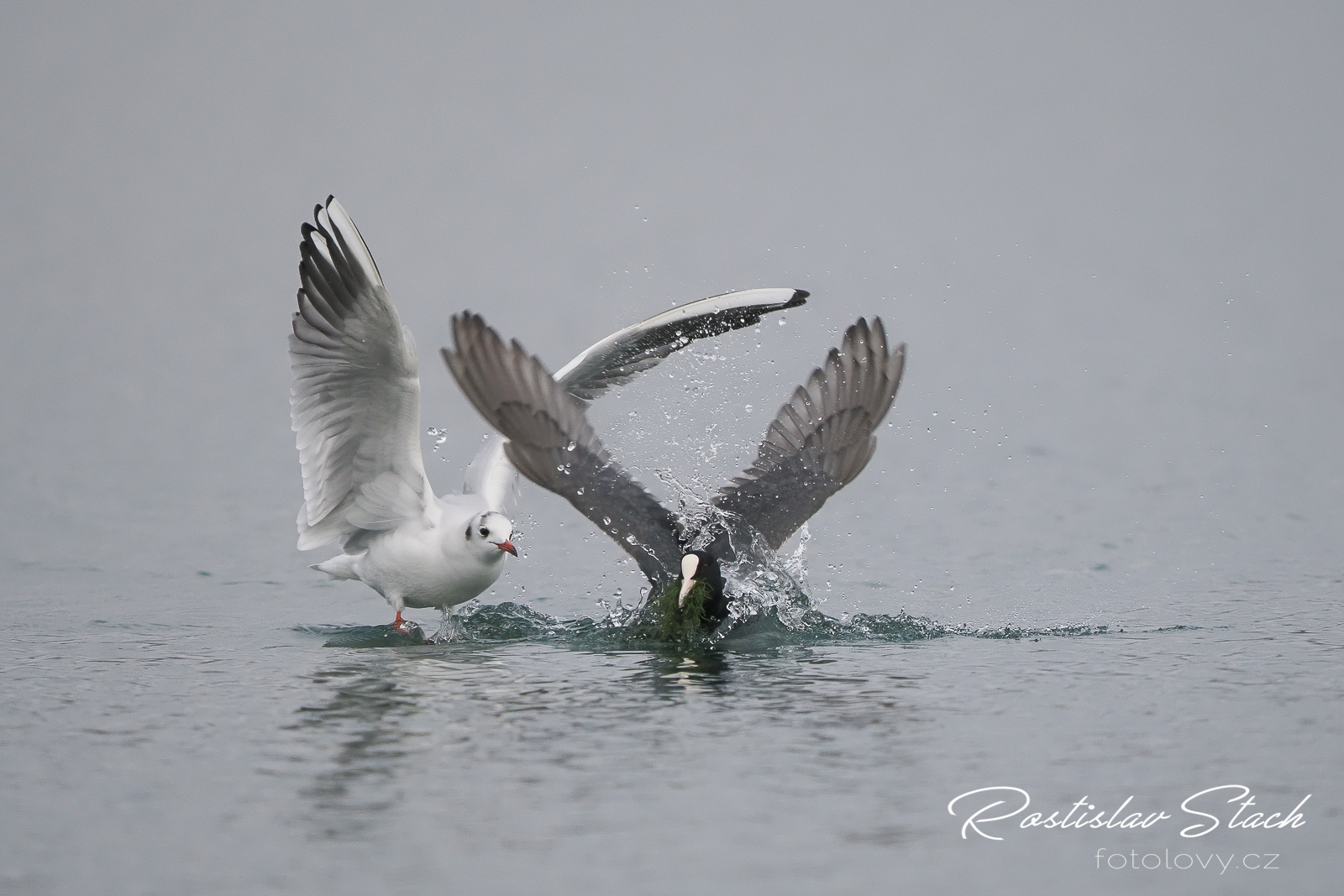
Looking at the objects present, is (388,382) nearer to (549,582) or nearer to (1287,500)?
(549,582)

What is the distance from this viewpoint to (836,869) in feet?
17.9

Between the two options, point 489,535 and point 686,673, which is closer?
point 686,673

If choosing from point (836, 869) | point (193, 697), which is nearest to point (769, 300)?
point (193, 697)

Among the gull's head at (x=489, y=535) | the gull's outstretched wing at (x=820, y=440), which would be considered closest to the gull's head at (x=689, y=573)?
the gull's outstretched wing at (x=820, y=440)

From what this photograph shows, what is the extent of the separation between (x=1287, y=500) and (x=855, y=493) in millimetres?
3337

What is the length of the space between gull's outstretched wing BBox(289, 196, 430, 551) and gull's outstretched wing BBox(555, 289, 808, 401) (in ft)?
4.92

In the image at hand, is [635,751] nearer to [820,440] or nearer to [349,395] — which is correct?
[349,395]

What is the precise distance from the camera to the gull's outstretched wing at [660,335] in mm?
10391

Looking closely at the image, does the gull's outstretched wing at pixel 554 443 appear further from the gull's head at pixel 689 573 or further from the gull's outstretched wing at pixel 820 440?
the gull's outstretched wing at pixel 820 440

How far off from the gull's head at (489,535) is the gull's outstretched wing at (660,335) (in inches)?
59.2

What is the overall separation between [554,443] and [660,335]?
6.49 ft

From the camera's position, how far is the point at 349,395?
365 inches
